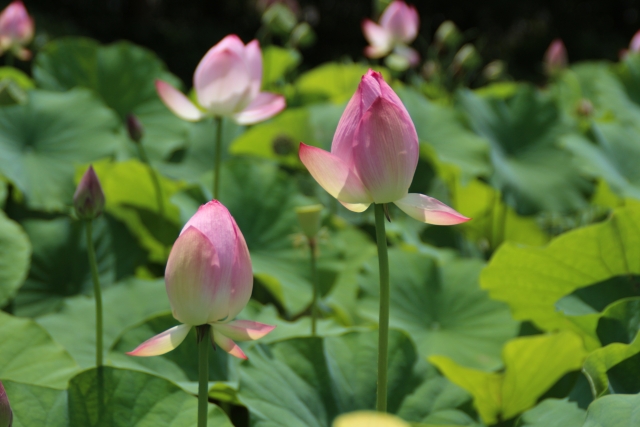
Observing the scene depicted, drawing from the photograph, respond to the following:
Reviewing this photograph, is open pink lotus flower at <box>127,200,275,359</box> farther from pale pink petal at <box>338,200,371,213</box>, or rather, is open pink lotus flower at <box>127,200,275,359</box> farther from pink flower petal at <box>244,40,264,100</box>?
pink flower petal at <box>244,40,264,100</box>

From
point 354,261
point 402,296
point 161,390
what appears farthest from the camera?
point 354,261

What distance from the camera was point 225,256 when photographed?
0.52 m

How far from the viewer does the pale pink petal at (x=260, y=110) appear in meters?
1.05

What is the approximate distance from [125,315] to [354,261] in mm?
505

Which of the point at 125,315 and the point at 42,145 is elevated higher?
the point at 42,145

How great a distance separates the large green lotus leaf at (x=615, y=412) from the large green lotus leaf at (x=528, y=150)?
1.01m

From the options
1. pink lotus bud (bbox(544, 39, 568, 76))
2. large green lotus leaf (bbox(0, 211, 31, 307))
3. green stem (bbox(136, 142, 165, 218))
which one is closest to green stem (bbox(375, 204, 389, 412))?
large green lotus leaf (bbox(0, 211, 31, 307))

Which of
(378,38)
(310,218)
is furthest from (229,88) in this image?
(378,38)

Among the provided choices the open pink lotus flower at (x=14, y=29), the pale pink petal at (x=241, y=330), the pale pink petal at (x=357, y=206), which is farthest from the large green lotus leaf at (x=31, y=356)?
the open pink lotus flower at (x=14, y=29)

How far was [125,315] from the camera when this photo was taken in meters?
1.01

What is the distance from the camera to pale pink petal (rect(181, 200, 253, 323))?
0.52m

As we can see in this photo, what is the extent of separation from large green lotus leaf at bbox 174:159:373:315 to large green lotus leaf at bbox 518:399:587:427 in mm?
510

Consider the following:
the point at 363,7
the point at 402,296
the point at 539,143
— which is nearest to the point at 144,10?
the point at 363,7

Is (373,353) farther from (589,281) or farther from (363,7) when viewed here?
(363,7)
